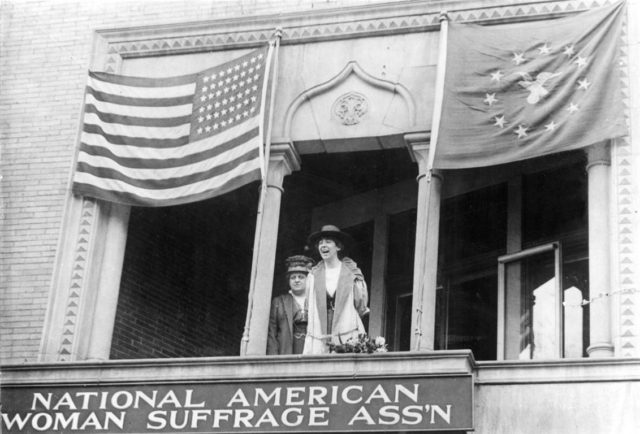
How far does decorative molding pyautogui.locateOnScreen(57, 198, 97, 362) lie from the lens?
14297 millimetres

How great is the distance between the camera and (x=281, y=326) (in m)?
14.6

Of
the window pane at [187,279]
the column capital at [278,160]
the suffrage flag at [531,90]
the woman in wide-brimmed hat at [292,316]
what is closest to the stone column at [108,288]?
the window pane at [187,279]

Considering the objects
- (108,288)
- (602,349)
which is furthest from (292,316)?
(602,349)

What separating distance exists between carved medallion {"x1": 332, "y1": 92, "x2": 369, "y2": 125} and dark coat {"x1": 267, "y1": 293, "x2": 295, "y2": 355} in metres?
2.32

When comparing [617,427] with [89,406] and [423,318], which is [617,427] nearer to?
[423,318]

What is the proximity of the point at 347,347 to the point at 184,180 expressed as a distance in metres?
3.27

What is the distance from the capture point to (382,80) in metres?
14.4

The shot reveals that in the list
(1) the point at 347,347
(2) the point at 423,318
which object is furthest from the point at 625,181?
(1) the point at 347,347

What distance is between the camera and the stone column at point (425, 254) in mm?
12922

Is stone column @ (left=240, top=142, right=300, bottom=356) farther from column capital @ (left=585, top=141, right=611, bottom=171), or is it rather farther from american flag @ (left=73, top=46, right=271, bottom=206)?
column capital @ (left=585, top=141, right=611, bottom=171)

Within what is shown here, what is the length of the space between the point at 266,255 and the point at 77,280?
2478 mm

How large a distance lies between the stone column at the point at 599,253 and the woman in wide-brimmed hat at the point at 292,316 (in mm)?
3619

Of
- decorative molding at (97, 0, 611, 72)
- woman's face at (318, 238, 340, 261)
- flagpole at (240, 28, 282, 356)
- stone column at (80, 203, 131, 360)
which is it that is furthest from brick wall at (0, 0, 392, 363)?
woman's face at (318, 238, 340, 261)

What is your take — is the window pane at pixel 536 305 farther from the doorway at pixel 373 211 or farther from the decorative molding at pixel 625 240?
the decorative molding at pixel 625 240
